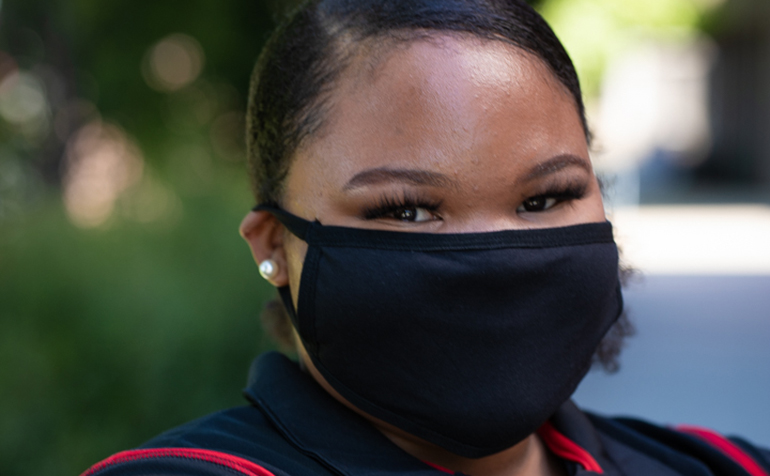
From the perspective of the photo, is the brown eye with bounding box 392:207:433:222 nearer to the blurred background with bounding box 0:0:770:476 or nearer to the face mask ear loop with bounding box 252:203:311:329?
the face mask ear loop with bounding box 252:203:311:329

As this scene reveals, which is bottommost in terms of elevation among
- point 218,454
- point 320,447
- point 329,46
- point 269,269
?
point 320,447

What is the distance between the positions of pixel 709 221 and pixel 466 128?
12.2 m

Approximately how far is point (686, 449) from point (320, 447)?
943 mm

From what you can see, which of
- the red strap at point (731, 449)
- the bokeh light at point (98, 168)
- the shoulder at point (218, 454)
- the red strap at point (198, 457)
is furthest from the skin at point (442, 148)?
the bokeh light at point (98, 168)

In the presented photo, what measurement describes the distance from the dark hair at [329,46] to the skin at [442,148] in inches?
1.3

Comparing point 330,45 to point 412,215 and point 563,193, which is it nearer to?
point 412,215

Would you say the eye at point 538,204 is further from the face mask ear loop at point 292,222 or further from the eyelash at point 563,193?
the face mask ear loop at point 292,222

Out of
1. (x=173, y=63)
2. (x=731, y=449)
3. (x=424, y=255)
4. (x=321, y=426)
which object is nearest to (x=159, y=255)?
(x=173, y=63)

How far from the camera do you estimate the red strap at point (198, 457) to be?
1178 millimetres

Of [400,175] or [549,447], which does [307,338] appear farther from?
[549,447]

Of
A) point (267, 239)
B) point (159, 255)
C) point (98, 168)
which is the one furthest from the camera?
point (98, 168)

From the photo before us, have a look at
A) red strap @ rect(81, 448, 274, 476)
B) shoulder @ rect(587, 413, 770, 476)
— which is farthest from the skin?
shoulder @ rect(587, 413, 770, 476)

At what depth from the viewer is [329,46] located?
1438mm

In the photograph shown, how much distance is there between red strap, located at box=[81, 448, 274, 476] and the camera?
3.86 ft
